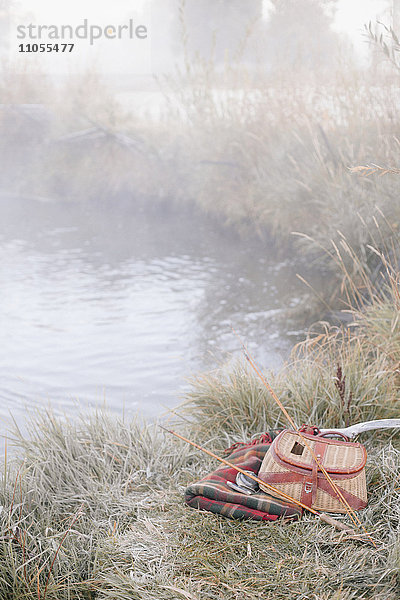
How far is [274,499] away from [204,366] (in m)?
1.36

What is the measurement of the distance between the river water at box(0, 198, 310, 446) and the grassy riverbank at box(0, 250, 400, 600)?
0.22 m

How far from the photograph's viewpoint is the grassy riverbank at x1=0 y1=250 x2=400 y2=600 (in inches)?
40.9

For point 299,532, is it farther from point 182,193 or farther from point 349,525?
point 182,193

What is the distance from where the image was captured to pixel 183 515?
1285 mm

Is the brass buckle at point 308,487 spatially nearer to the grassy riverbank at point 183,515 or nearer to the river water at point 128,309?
the grassy riverbank at point 183,515

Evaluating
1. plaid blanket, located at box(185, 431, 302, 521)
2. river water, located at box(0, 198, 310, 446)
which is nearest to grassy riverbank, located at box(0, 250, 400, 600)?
plaid blanket, located at box(185, 431, 302, 521)

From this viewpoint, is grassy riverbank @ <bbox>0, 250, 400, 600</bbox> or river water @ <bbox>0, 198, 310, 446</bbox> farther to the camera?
river water @ <bbox>0, 198, 310, 446</bbox>

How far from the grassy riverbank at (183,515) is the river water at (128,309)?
0.22 metres

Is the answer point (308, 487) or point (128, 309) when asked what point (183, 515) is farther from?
point (128, 309)

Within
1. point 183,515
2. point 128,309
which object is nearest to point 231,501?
point 183,515

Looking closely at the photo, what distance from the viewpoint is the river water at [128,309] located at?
99.1 inches

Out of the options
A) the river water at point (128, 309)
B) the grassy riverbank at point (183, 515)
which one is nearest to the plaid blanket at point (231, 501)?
the grassy riverbank at point (183, 515)

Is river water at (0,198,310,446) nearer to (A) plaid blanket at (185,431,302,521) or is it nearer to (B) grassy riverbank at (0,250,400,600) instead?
(B) grassy riverbank at (0,250,400,600)

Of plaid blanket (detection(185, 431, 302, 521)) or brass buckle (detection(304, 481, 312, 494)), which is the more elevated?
brass buckle (detection(304, 481, 312, 494))
